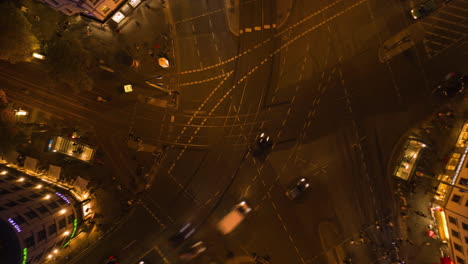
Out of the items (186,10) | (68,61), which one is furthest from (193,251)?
(186,10)

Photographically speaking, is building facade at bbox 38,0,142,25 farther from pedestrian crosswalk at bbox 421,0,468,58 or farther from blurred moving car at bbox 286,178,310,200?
pedestrian crosswalk at bbox 421,0,468,58

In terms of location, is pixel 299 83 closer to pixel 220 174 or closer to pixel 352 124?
pixel 352 124

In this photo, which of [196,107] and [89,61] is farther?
[196,107]

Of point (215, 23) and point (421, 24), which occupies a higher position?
point (215, 23)

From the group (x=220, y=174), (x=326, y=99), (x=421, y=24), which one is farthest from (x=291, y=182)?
(x=421, y=24)

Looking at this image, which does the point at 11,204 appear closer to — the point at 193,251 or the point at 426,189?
the point at 193,251

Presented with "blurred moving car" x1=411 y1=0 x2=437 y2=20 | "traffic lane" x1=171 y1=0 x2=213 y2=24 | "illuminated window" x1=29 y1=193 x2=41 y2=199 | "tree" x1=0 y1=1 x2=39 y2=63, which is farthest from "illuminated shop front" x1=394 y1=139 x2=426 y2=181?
"tree" x1=0 y1=1 x2=39 y2=63

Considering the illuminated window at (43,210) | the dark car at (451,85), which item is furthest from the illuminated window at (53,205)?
the dark car at (451,85)
